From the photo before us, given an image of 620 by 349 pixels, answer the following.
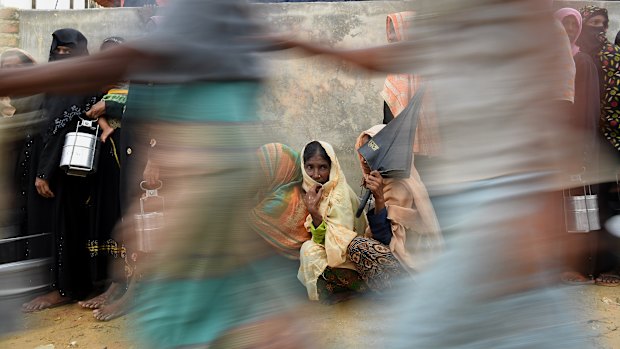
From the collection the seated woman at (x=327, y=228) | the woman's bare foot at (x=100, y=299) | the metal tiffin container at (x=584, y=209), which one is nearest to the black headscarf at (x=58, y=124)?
the woman's bare foot at (x=100, y=299)

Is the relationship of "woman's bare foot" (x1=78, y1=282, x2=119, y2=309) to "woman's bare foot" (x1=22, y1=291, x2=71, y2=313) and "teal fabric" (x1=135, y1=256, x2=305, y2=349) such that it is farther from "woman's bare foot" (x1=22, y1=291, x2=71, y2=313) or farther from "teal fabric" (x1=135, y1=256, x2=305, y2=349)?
"teal fabric" (x1=135, y1=256, x2=305, y2=349)

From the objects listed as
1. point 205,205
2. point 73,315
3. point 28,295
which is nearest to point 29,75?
point 205,205

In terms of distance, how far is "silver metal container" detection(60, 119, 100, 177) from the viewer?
4840mm

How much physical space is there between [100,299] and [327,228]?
193cm

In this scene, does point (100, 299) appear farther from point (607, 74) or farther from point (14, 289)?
point (607, 74)

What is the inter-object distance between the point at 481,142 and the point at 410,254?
10.5 feet

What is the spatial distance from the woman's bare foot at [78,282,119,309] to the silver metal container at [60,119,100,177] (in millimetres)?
981

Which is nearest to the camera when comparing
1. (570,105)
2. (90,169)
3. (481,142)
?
(481,142)

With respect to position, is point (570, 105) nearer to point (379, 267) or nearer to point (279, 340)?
point (279, 340)

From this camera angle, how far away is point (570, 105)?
162 centimetres

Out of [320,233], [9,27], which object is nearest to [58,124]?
[9,27]

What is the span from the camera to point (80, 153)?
15.9ft

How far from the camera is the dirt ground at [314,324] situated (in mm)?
4309

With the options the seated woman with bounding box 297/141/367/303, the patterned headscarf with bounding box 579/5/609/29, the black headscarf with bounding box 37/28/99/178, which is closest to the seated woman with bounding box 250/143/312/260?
the seated woman with bounding box 297/141/367/303
